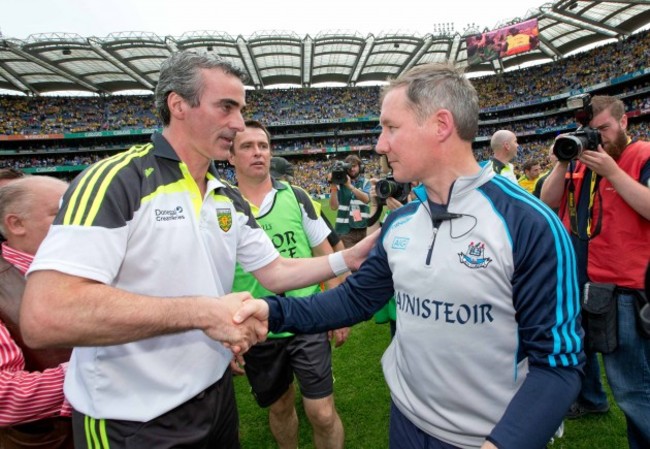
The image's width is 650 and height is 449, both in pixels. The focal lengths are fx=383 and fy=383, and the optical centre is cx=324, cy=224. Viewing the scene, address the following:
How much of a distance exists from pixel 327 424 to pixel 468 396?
1.86 metres

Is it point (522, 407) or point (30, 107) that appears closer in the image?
point (522, 407)

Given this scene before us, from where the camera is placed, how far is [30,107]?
43562 mm

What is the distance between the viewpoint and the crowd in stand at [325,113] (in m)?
40.3

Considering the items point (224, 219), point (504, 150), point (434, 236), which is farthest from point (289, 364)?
point (504, 150)

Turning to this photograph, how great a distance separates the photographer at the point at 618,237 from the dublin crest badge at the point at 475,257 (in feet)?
4.07

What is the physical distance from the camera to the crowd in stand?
4034 centimetres

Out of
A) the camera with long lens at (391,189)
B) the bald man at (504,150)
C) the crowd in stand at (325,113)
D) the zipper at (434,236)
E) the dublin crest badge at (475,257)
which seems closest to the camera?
the dublin crest badge at (475,257)

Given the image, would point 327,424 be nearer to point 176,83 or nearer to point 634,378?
point 634,378

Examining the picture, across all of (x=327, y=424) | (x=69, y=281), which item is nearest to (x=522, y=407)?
(x=69, y=281)

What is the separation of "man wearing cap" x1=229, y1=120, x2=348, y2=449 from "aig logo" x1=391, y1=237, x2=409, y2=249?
1.66 m

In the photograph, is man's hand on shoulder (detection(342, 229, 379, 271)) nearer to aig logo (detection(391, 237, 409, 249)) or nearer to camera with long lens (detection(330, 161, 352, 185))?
aig logo (detection(391, 237, 409, 249))

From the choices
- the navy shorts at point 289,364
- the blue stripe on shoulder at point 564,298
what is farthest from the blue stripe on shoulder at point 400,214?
the navy shorts at point 289,364

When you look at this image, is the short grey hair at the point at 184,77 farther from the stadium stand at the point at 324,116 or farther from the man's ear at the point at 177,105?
the stadium stand at the point at 324,116

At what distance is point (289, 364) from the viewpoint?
3354 millimetres
